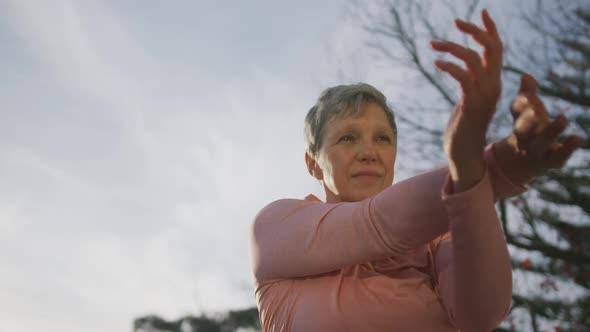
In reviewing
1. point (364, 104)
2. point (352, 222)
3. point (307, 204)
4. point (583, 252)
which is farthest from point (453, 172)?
point (583, 252)

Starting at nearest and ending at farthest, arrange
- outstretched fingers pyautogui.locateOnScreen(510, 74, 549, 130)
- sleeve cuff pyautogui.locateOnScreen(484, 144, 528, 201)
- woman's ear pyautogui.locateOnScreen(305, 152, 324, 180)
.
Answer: outstretched fingers pyautogui.locateOnScreen(510, 74, 549, 130) < sleeve cuff pyautogui.locateOnScreen(484, 144, 528, 201) < woman's ear pyautogui.locateOnScreen(305, 152, 324, 180)

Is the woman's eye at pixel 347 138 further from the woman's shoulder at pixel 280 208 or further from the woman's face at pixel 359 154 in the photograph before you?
the woman's shoulder at pixel 280 208

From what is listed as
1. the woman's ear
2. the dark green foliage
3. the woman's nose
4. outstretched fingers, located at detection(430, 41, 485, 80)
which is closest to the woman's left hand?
outstretched fingers, located at detection(430, 41, 485, 80)

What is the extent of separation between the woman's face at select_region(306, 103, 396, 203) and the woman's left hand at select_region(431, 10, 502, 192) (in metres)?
0.75

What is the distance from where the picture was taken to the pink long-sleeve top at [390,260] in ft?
3.54

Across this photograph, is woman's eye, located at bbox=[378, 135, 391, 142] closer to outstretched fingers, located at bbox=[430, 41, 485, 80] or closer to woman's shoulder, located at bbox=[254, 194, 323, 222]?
woman's shoulder, located at bbox=[254, 194, 323, 222]

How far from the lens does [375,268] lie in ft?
5.01

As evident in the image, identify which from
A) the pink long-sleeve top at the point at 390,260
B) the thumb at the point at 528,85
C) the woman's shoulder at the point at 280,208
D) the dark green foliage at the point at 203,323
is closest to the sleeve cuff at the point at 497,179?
the pink long-sleeve top at the point at 390,260

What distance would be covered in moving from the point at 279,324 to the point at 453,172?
0.72 m

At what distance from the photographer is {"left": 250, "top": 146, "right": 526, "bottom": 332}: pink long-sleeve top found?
1.08 meters

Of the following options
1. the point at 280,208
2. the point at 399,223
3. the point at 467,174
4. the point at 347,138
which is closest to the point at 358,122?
the point at 347,138

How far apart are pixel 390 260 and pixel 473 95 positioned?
0.72 metres

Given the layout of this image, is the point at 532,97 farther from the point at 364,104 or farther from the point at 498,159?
the point at 364,104

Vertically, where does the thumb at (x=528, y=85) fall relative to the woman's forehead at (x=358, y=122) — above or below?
below
